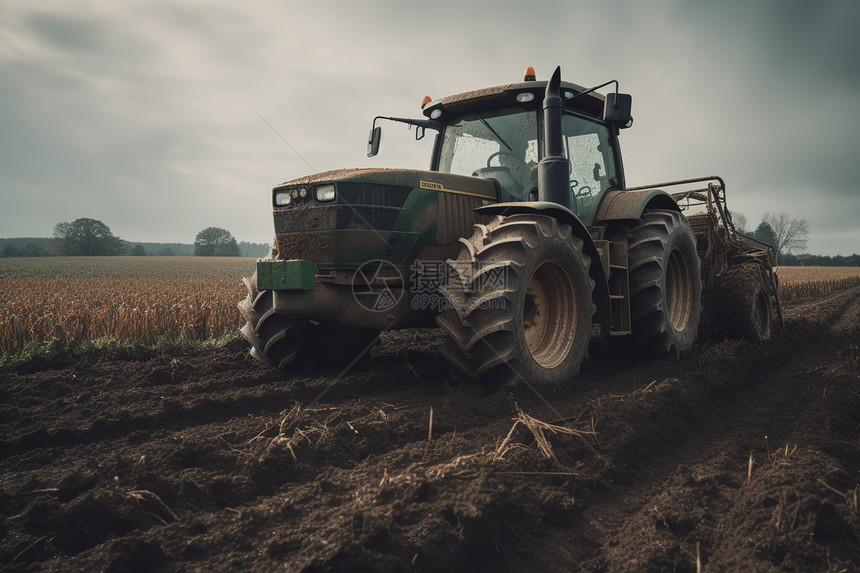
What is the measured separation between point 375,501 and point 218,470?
0.90m

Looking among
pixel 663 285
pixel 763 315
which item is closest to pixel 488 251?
pixel 663 285

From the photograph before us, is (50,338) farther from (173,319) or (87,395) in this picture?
(87,395)

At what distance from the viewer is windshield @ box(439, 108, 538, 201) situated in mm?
5055

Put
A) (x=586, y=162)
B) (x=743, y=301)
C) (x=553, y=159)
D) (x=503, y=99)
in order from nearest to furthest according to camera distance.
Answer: (x=553, y=159) → (x=503, y=99) → (x=586, y=162) → (x=743, y=301)

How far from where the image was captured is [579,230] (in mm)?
4594

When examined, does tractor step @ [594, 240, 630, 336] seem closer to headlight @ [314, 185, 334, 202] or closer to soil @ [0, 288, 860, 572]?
soil @ [0, 288, 860, 572]

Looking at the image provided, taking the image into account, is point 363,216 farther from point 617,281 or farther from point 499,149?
point 617,281

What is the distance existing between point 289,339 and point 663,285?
3.51 m

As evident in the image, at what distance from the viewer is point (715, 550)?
213cm

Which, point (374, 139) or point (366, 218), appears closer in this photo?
point (366, 218)

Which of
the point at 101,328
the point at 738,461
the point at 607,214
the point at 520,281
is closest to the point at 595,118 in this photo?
the point at 607,214

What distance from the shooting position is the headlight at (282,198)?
4.43 m

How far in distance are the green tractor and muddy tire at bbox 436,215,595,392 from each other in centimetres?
1

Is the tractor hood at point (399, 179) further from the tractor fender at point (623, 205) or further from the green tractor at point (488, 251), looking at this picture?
the tractor fender at point (623, 205)
